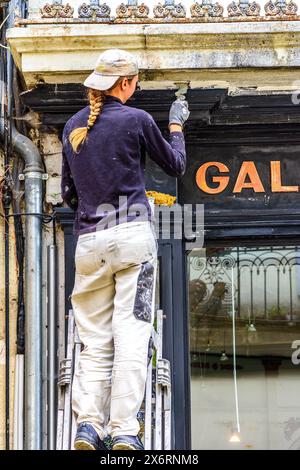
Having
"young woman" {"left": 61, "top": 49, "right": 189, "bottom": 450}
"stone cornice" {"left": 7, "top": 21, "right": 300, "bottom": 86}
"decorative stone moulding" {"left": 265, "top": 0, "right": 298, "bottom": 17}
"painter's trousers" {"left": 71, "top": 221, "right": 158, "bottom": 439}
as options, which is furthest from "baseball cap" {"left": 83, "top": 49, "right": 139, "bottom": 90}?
"decorative stone moulding" {"left": 265, "top": 0, "right": 298, "bottom": 17}

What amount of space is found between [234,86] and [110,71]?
2.03m

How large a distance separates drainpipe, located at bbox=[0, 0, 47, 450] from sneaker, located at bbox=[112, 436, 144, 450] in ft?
6.37

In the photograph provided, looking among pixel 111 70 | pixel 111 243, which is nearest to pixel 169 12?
pixel 111 70

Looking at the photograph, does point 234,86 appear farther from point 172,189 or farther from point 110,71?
point 110,71

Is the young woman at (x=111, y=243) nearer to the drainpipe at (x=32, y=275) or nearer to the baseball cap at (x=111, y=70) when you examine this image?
the baseball cap at (x=111, y=70)

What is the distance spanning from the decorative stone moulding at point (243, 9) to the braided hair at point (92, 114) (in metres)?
1.85

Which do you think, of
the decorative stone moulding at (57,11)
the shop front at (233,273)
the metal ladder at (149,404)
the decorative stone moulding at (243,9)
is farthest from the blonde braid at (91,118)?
the decorative stone moulding at (243,9)

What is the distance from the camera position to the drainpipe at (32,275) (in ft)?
24.6

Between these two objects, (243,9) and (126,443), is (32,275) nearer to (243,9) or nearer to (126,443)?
(243,9)

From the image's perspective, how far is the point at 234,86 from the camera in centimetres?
774

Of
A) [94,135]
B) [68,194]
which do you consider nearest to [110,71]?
[94,135]

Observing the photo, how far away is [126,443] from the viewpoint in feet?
18.3

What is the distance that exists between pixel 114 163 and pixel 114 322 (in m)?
0.76

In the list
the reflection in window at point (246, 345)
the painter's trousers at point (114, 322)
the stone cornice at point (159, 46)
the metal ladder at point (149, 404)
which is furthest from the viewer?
the reflection in window at point (246, 345)
